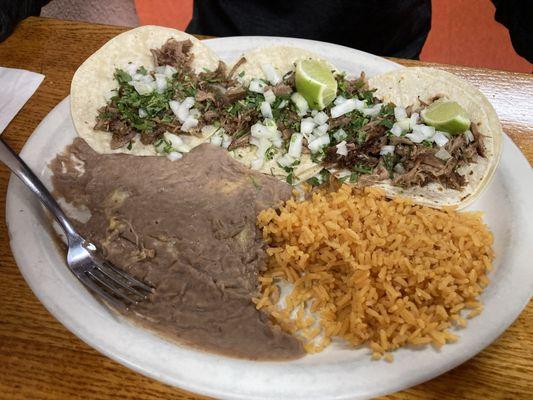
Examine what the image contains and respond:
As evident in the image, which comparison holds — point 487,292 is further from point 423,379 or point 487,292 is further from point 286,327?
point 286,327

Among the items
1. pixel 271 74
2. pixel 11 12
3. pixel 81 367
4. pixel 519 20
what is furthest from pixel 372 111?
pixel 11 12

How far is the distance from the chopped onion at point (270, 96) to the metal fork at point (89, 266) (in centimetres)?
85

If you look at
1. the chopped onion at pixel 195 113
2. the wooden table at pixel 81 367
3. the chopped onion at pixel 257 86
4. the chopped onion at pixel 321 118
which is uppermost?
the chopped onion at pixel 257 86

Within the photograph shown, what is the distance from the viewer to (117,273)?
5.14 feet

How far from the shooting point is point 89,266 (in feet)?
5.19

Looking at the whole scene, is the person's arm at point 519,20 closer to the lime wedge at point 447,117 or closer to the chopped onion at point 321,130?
the lime wedge at point 447,117

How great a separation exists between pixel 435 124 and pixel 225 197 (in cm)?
82

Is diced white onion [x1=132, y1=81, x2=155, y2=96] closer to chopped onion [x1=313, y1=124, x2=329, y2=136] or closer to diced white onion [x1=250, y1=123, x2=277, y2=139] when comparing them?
diced white onion [x1=250, y1=123, x2=277, y2=139]

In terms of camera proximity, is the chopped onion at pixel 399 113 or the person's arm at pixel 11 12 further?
the person's arm at pixel 11 12

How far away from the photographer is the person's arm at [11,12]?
2.31 meters

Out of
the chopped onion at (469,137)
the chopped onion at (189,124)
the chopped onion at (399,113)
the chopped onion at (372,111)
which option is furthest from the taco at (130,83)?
the chopped onion at (469,137)

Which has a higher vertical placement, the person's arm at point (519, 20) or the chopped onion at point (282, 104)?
the person's arm at point (519, 20)

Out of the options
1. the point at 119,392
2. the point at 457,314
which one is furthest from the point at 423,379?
the point at 119,392

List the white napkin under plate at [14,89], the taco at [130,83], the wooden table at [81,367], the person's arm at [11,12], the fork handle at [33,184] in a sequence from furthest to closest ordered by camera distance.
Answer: the person's arm at [11,12]
the white napkin under plate at [14,89]
the taco at [130,83]
the fork handle at [33,184]
the wooden table at [81,367]
